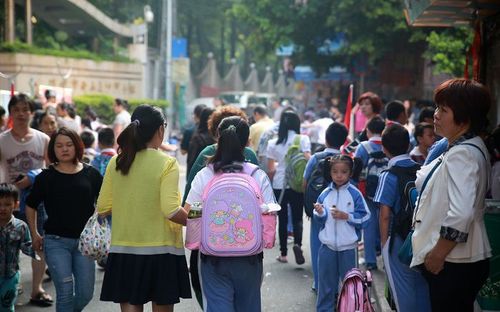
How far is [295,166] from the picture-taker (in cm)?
1030

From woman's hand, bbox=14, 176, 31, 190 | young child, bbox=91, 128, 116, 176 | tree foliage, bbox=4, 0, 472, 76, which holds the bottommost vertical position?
woman's hand, bbox=14, 176, 31, 190

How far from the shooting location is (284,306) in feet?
28.1

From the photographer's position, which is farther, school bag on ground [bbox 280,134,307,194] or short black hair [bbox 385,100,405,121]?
short black hair [bbox 385,100,405,121]

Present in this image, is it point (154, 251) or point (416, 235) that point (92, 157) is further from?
point (416, 235)

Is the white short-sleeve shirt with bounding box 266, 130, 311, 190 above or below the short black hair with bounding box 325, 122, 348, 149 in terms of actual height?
below

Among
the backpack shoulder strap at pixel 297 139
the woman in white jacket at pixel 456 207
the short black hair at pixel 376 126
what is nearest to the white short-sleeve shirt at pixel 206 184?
the woman in white jacket at pixel 456 207

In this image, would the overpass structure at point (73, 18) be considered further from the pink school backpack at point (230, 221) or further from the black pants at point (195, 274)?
the pink school backpack at point (230, 221)

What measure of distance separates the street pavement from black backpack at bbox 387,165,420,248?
1.78 m

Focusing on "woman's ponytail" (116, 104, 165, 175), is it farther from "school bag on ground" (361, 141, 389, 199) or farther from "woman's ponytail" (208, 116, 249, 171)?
"school bag on ground" (361, 141, 389, 199)

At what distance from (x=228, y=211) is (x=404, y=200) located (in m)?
1.59

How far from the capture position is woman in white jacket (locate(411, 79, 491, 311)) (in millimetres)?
4488

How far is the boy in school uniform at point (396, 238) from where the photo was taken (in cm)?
619

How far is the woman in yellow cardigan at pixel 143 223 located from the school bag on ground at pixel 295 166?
4.56 m

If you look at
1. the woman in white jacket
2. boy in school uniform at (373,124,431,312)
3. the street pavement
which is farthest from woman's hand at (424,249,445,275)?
the street pavement
